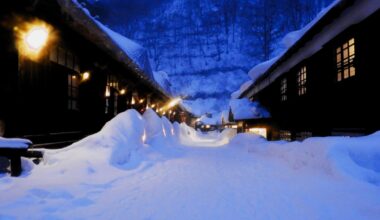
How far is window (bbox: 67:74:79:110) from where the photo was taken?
28.8ft

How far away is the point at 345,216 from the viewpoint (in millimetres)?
3525

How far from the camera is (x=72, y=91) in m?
9.05

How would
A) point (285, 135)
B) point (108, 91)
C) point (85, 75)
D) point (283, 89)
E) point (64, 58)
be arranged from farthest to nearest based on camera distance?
point (285, 135) → point (283, 89) → point (108, 91) → point (85, 75) → point (64, 58)

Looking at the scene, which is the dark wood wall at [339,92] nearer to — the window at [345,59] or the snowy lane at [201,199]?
the window at [345,59]

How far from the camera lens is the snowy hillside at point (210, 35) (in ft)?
331

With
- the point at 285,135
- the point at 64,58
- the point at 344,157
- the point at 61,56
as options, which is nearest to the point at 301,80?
the point at 285,135

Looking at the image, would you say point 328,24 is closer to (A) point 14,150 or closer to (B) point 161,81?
(A) point 14,150

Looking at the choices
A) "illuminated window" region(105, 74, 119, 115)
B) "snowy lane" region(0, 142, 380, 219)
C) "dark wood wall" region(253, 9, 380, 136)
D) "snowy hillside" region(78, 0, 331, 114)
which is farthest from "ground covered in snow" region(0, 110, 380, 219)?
"snowy hillside" region(78, 0, 331, 114)

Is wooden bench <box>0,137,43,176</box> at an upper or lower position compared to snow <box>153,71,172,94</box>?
lower

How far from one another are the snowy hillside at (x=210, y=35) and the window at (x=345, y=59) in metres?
84.3

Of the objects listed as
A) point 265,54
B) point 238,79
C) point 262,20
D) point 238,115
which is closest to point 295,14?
point 262,20

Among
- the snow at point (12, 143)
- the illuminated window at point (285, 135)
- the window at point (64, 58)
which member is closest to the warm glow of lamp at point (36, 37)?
the window at point (64, 58)

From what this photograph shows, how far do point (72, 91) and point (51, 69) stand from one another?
174cm

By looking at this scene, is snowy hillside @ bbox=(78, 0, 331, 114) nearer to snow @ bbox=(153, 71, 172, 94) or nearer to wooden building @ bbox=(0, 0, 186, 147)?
snow @ bbox=(153, 71, 172, 94)
